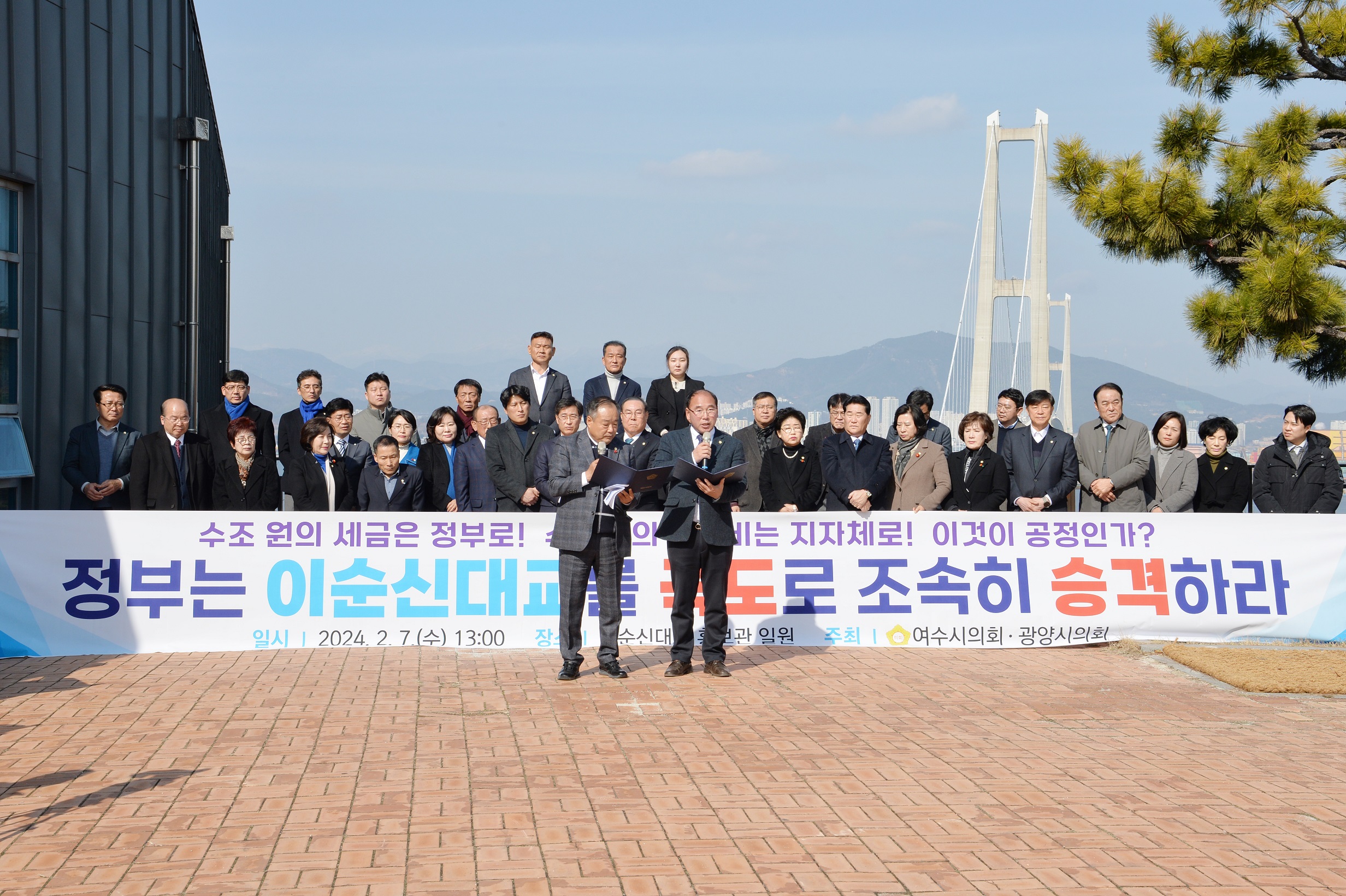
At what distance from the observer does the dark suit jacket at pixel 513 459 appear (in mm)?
8703

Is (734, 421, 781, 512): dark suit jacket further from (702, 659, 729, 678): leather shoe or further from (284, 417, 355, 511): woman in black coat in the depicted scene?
(284, 417, 355, 511): woman in black coat

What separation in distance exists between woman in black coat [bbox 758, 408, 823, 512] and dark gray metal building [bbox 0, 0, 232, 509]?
6.28 meters

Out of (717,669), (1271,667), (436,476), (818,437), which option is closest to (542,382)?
(436,476)

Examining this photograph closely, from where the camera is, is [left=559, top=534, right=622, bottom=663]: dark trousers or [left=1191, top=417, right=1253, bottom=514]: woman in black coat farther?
[left=1191, top=417, right=1253, bottom=514]: woman in black coat

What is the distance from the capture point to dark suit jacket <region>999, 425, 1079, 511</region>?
896cm

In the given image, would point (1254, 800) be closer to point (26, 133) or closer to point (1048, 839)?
point (1048, 839)

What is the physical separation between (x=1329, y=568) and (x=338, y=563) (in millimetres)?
7043

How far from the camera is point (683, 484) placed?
733cm

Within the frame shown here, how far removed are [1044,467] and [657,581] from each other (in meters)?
3.07

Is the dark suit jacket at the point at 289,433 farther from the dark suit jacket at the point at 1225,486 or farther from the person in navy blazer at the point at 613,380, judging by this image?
the dark suit jacket at the point at 1225,486

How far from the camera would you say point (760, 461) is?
9125 mm

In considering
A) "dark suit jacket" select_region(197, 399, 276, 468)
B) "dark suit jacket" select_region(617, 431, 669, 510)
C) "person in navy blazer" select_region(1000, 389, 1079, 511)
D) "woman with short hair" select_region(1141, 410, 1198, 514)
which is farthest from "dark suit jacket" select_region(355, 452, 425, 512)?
"woman with short hair" select_region(1141, 410, 1198, 514)

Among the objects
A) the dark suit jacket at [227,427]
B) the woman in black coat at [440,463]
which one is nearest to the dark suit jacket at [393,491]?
the woman in black coat at [440,463]

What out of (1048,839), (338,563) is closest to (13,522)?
(338,563)
